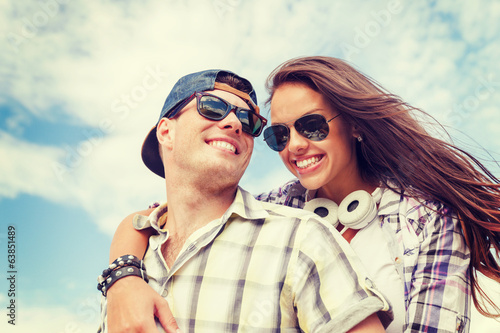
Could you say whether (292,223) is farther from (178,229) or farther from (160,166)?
(160,166)

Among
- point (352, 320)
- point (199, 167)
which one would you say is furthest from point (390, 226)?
point (199, 167)

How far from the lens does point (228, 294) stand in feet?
7.47

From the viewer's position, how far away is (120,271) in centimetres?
252

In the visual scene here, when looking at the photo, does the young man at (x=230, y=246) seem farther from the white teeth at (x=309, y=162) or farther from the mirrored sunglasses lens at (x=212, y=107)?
the white teeth at (x=309, y=162)

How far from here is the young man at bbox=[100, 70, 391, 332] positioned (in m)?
2.12

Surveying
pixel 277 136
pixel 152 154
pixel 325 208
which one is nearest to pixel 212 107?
pixel 277 136

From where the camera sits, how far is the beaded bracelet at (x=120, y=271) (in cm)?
250

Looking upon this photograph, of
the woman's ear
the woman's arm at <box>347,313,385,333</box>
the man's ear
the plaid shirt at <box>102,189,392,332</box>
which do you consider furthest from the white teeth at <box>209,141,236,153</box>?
the woman's arm at <box>347,313,385,333</box>

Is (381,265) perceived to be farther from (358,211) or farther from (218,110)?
(218,110)

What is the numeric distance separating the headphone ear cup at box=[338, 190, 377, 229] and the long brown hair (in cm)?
31

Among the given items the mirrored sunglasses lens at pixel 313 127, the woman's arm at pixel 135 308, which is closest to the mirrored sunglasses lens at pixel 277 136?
the mirrored sunglasses lens at pixel 313 127

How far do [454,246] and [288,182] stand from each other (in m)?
1.70

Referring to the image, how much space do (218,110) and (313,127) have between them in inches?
33.4

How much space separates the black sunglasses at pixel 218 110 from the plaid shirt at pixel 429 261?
120cm
